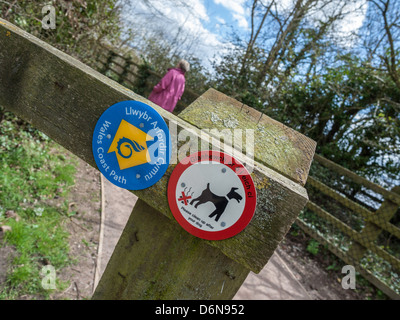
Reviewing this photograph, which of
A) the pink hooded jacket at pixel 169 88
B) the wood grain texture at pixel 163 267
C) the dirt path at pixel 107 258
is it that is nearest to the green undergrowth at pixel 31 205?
the dirt path at pixel 107 258

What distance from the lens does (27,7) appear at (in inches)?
134

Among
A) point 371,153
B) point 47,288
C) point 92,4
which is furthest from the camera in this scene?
point 371,153

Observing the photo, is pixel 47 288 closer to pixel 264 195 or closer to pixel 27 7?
pixel 264 195

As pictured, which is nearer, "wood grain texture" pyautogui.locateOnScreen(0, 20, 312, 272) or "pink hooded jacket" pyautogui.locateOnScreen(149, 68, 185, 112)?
"wood grain texture" pyautogui.locateOnScreen(0, 20, 312, 272)

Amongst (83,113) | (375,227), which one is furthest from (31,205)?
(375,227)

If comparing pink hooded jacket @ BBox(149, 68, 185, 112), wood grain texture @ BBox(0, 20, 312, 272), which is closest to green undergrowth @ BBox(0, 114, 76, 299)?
wood grain texture @ BBox(0, 20, 312, 272)


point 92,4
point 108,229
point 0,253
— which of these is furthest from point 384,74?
point 0,253

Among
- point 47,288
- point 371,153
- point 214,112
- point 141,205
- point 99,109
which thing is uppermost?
point 371,153

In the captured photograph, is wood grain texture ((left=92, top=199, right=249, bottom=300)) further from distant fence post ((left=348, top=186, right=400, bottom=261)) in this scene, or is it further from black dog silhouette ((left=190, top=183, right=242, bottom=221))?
distant fence post ((left=348, top=186, right=400, bottom=261))

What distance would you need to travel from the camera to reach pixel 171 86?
5.66 metres

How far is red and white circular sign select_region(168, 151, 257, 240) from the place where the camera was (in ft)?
1.86

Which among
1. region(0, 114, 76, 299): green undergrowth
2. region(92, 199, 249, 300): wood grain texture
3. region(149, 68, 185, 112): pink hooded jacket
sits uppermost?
region(149, 68, 185, 112): pink hooded jacket

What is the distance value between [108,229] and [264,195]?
9.75 ft

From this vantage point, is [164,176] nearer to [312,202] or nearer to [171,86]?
[171,86]
